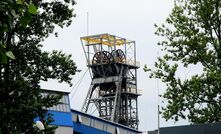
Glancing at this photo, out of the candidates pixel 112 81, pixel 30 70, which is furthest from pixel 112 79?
pixel 30 70

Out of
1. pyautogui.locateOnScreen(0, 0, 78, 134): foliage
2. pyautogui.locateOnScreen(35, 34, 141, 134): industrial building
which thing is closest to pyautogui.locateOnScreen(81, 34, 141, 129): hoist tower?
pyautogui.locateOnScreen(35, 34, 141, 134): industrial building

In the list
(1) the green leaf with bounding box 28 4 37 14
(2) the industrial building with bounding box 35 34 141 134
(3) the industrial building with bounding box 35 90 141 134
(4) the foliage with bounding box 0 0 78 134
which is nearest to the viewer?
(1) the green leaf with bounding box 28 4 37 14

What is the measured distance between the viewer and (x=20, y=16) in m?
6.28

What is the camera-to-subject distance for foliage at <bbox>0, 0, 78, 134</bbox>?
25.1 m

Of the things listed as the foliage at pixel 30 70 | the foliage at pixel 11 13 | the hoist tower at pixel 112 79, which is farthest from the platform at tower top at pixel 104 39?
the foliage at pixel 11 13

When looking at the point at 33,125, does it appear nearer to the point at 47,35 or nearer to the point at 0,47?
the point at 47,35

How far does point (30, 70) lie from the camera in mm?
26516

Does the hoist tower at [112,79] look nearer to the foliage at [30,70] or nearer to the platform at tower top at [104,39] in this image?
the platform at tower top at [104,39]

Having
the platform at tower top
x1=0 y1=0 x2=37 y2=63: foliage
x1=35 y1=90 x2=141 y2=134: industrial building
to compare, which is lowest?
x1=35 y1=90 x2=141 y2=134: industrial building

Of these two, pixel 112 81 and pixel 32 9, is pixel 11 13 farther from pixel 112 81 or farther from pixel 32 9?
pixel 112 81

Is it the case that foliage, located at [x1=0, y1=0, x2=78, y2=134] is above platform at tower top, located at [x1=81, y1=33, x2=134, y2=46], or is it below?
below

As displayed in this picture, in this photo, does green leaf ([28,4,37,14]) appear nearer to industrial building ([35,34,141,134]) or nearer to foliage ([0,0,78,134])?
foliage ([0,0,78,134])

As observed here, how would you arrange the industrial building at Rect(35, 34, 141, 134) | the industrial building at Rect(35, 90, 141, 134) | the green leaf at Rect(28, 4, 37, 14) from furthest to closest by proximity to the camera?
1. the industrial building at Rect(35, 34, 141, 134)
2. the industrial building at Rect(35, 90, 141, 134)
3. the green leaf at Rect(28, 4, 37, 14)

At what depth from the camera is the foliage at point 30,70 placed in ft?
82.5
